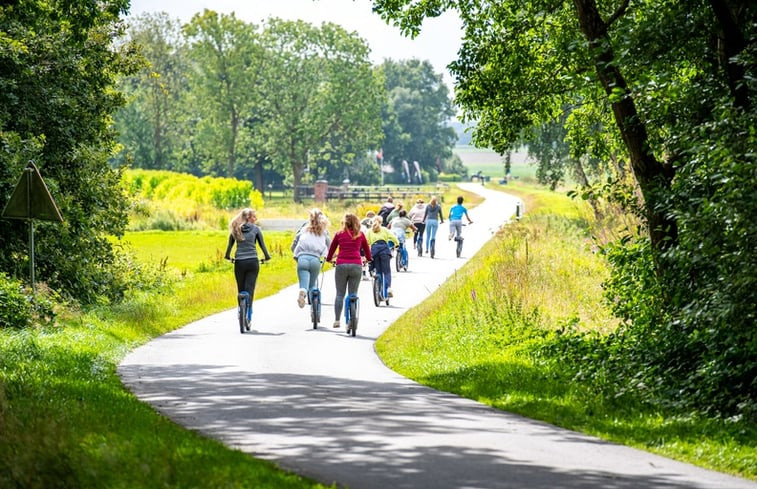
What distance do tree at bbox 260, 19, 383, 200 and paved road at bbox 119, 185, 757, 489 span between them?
290 feet

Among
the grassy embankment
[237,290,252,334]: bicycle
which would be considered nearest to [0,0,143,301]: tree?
the grassy embankment

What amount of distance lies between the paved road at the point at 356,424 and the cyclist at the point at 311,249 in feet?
4.95

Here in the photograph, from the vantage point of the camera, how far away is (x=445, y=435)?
10.9m

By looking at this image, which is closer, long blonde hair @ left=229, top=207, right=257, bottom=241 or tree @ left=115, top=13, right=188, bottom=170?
long blonde hair @ left=229, top=207, right=257, bottom=241

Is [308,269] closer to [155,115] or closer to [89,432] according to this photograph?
[89,432]

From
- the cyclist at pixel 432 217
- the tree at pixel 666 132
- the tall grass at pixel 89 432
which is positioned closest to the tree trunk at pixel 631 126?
the tree at pixel 666 132

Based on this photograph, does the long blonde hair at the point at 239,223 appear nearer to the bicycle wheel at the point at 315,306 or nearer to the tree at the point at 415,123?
the bicycle wheel at the point at 315,306

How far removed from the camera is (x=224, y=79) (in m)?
107

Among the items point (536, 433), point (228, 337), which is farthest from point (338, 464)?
point (228, 337)

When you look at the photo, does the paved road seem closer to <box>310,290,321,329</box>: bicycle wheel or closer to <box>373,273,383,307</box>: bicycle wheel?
<box>310,290,321,329</box>: bicycle wheel

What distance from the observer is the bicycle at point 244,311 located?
69.8ft

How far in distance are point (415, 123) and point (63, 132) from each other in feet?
453

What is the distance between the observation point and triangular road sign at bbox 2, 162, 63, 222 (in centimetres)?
2031

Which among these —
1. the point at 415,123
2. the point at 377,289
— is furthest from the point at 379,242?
the point at 415,123
